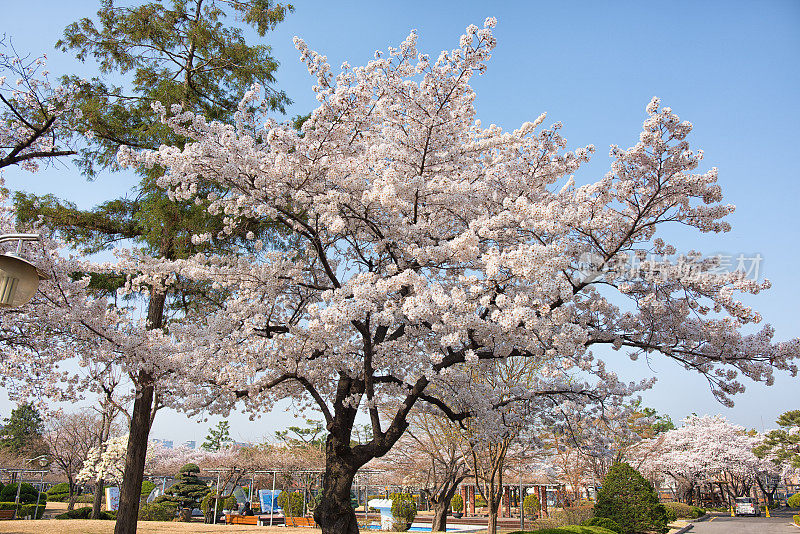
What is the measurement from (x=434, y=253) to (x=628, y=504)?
13748mm

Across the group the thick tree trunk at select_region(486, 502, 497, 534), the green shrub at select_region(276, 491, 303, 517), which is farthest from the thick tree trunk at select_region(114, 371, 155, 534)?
the green shrub at select_region(276, 491, 303, 517)

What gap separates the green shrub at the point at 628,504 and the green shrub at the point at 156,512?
1941 cm

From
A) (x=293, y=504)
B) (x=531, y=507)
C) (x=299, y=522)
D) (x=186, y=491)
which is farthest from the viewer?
(x=186, y=491)

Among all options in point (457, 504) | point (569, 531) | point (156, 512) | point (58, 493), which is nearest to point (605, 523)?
point (569, 531)

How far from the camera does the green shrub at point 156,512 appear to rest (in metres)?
24.5

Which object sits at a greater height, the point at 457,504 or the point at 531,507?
the point at 531,507

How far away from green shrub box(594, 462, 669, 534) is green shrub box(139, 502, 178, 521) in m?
19.4

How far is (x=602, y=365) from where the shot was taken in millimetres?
8383

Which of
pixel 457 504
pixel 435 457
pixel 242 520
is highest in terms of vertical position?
pixel 435 457

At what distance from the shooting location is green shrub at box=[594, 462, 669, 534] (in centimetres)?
1650

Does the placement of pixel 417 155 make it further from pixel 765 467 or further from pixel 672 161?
pixel 765 467

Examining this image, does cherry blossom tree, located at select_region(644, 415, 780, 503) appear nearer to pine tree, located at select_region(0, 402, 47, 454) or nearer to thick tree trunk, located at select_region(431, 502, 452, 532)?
thick tree trunk, located at select_region(431, 502, 452, 532)

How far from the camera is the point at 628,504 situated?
1673 centimetres

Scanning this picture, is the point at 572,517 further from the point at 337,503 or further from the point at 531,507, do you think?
the point at 337,503
